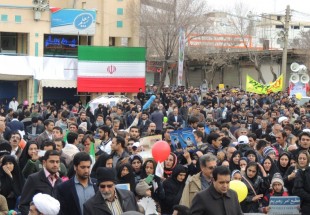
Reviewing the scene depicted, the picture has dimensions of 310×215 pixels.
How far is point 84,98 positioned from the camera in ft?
134

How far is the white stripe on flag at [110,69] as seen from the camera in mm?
38438

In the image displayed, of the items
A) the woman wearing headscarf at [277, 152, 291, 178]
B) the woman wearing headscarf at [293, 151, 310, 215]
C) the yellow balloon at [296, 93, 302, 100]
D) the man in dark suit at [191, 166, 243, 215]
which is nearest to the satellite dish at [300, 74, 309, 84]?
the yellow balloon at [296, 93, 302, 100]

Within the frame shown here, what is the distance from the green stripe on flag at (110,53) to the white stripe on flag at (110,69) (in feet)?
0.77

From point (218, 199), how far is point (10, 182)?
3.95m

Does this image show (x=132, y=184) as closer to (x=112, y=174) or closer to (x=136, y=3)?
(x=112, y=174)

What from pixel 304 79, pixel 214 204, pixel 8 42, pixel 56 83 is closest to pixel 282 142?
pixel 214 204

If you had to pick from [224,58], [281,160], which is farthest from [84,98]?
[281,160]

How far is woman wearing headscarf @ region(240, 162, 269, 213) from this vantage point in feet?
36.5

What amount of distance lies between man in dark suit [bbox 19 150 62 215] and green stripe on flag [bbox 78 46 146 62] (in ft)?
94.1

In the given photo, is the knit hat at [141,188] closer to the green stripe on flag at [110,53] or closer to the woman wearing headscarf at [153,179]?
the woman wearing headscarf at [153,179]

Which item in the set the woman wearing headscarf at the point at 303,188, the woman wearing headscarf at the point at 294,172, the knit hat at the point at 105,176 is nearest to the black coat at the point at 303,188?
the woman wearing headscarf at the point at 303,188

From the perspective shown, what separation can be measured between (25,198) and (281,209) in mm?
3202

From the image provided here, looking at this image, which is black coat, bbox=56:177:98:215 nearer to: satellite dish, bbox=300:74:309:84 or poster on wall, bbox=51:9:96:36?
satellite dish, bbox=300:74:309:84

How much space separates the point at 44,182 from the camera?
9.40 m
